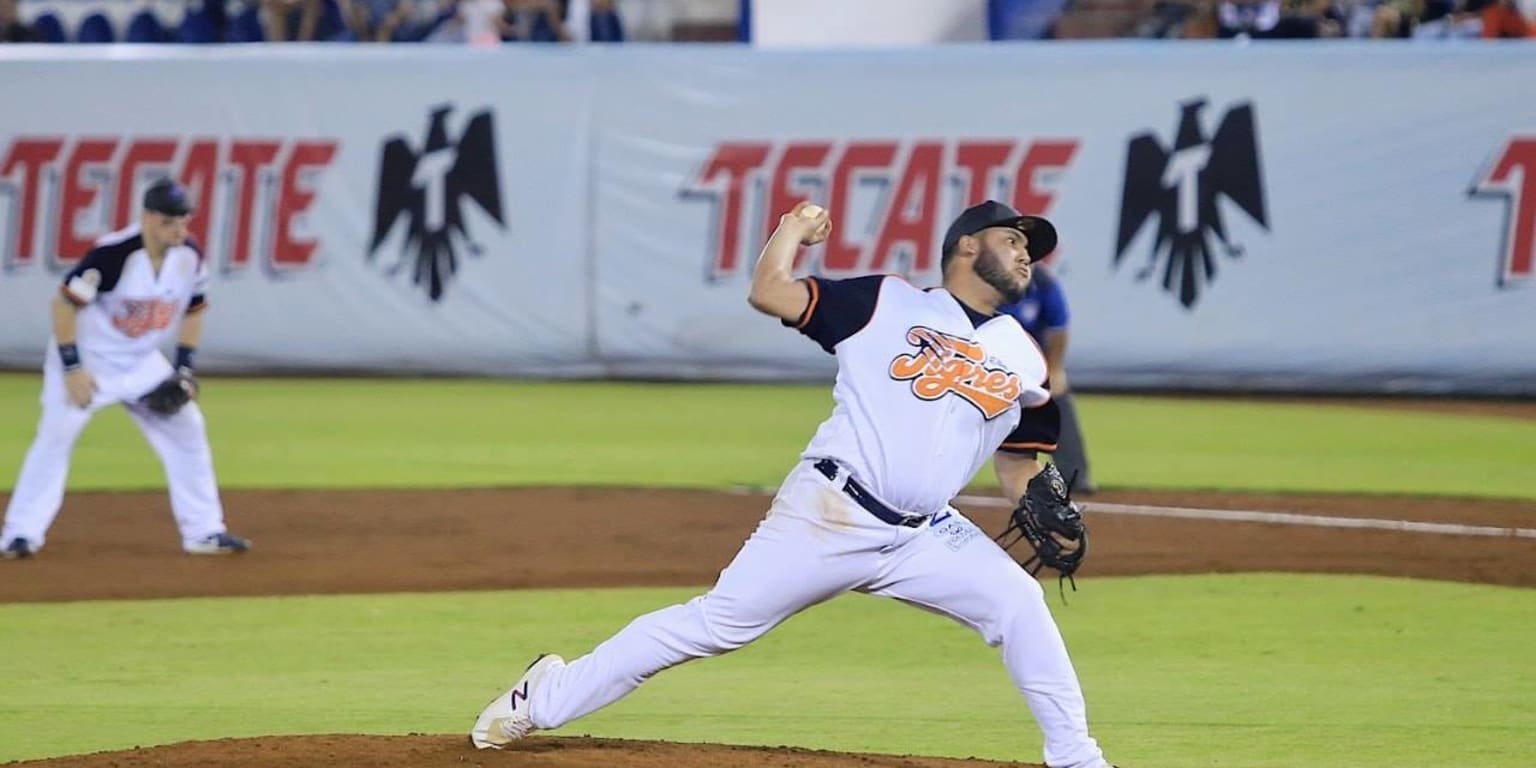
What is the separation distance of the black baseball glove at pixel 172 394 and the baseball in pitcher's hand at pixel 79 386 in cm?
26

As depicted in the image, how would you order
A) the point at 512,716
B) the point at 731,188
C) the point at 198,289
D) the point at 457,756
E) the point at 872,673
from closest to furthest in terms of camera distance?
the point at 512,716 < the point at 457,756 < the point at 872,673 < the point at 198,289 < the point at 731,188

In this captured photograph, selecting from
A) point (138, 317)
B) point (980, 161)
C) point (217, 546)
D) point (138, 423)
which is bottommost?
point (217, 546)

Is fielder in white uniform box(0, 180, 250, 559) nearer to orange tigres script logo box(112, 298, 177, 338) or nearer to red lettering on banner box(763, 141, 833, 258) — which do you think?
orange tigres script logo box(112, 298, 177, 338)

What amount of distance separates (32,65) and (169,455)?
11410mm

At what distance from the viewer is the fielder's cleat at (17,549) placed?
11383 mm

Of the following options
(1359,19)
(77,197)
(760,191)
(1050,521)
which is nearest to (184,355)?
(1050,521)

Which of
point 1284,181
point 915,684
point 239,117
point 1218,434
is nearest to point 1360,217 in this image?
point 1284,181

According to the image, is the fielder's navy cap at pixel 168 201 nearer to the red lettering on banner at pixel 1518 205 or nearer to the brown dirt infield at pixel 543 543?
the brown dirt infield at pixel 543 543

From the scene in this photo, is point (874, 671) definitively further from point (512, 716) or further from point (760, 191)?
point (760, 191)

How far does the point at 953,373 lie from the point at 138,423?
6.22 meters

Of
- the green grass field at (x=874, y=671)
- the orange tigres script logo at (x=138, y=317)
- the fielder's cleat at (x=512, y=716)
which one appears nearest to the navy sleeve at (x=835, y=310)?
the fielder's cleat at (x=512, y=716)

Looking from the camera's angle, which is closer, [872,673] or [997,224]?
[997,224]

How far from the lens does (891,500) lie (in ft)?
20.7

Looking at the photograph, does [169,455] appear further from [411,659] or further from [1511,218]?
[1511,218]
